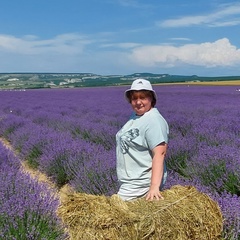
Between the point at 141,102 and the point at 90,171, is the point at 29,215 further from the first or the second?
the point at 90,171

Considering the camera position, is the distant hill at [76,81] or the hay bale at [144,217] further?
the distant hill at [76,81]

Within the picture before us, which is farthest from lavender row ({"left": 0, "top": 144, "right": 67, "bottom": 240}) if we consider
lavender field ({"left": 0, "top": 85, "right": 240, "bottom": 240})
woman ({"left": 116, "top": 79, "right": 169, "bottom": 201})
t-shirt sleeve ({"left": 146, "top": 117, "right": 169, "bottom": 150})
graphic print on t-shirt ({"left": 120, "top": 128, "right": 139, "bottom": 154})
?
t-shirt sleeve ({"left": 146, "top": 117, "right": 169, "bottom": 150})

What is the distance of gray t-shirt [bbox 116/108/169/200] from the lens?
2064 millimetres

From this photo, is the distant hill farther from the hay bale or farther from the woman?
the hay bale

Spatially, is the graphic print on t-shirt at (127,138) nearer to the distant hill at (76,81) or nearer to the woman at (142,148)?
the woman at (142,148)

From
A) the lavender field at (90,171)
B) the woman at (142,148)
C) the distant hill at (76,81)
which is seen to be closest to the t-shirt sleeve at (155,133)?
the woman at (142,148)

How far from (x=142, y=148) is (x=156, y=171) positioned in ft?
0.51

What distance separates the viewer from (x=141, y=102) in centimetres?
217

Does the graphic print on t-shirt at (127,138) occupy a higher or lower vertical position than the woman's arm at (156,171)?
higher

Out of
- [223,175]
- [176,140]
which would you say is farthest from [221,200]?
[176,140]

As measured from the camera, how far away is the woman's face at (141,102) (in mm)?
2166

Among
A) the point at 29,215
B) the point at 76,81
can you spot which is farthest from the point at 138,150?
the point at 76,81

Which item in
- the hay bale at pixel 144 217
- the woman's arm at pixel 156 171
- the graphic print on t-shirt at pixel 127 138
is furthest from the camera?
the graphic print on t-shirt at pixel 127 138

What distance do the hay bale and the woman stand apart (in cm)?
12
